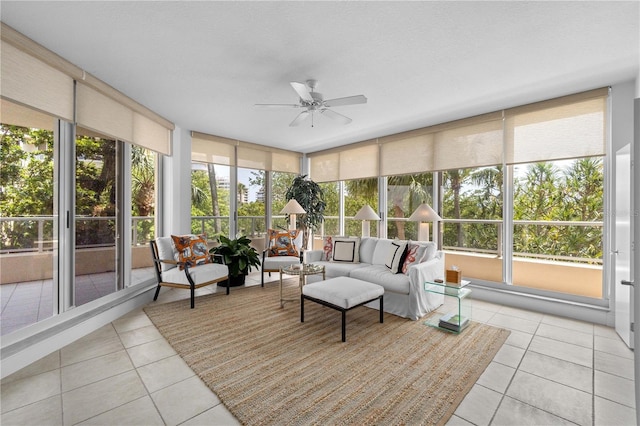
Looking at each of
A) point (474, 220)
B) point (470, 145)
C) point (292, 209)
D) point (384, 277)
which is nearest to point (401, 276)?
point (384, 277)

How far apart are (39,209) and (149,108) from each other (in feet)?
6.47

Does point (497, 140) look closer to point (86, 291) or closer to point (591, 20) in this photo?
point (591, 20)

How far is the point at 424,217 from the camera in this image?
3.99m

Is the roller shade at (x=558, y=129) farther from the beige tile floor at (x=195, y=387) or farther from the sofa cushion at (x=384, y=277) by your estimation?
the sofa cushion at (x=384, y=277)

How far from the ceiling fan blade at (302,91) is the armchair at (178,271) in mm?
2619

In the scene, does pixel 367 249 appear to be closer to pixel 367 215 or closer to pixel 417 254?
pixel 367 215

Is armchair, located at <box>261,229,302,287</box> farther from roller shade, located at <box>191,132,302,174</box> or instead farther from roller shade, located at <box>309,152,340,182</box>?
roller shade, located at <box>309,152,340,182</box>

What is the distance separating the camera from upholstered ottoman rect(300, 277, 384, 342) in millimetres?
2854

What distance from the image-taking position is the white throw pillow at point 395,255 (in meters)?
3.74

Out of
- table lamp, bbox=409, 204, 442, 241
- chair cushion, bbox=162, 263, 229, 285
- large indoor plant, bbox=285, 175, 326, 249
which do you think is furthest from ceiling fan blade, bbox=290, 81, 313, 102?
large indoor plant, bbox=285, 175, 326, 249

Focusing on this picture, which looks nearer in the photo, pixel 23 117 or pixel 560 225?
pixel 23 117

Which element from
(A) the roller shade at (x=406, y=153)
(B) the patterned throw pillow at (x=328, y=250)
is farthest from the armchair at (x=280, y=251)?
(A) the roller shade at (x=406, y=153)

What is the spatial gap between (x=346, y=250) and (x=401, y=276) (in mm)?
1157

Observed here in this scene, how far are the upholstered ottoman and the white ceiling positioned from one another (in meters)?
2.29
